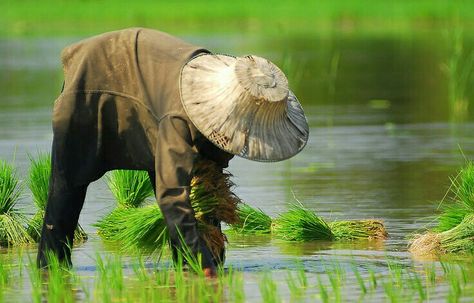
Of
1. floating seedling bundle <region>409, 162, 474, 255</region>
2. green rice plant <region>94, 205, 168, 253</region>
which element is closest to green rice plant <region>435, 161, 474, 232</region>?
floating seedling bundle <region>409, 162, 474, 255</region>

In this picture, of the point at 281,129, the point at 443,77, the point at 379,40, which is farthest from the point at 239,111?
the point at 379,40

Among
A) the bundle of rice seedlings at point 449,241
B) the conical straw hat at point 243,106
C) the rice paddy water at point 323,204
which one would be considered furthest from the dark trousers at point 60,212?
the bundle of rice seedlings at point 449,241

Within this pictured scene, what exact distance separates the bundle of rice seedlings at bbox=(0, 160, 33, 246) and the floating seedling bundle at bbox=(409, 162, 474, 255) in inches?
102

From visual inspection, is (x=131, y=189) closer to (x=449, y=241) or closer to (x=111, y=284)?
(x=449, y=241)

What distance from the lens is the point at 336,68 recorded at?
25.5 meters

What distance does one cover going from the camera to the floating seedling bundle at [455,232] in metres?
8.54

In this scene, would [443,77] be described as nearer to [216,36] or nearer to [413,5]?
[216,36]

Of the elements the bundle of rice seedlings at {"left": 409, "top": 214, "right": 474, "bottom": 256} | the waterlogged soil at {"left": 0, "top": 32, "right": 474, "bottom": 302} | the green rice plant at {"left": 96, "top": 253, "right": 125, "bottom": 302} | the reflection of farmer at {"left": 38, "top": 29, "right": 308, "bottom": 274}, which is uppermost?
→ the reflection of farmer at {"left": 38, "top": 29, "right": 308, "bottom": 274}

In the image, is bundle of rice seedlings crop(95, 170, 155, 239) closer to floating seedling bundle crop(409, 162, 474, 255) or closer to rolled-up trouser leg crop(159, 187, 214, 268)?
floating seedling bundle crop(409, 162, 474, 255)

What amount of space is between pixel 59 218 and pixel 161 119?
3.26ft

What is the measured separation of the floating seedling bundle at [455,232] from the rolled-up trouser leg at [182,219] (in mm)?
1733

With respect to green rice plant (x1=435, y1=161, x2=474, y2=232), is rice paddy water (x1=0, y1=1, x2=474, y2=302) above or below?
below

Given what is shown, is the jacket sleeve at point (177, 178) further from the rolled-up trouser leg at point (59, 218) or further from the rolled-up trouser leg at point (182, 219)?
the rolled-up trouser leg at point (59, 218)

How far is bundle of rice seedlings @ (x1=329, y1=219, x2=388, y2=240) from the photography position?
927 centimetres
